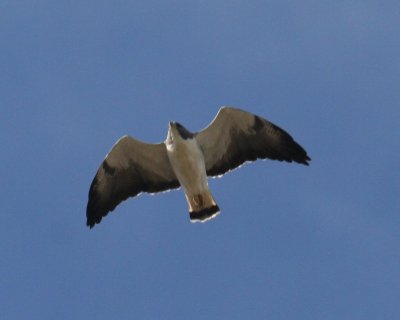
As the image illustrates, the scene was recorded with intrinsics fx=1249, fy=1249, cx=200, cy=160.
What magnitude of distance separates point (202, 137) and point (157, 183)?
1.33 m

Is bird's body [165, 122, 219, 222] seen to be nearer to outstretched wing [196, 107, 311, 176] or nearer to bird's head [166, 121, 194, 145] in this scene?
bird's head [166, 121, 194, 145]

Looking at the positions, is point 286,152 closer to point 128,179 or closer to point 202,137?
point 202,137

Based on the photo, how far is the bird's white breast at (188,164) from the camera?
22297mm

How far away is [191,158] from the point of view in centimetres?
2234

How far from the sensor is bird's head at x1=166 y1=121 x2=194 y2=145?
22156 mm

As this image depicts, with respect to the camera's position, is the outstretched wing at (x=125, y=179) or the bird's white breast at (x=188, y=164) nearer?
the bird's white breast at (x=188, y=164)

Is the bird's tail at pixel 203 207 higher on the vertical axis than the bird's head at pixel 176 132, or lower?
lower

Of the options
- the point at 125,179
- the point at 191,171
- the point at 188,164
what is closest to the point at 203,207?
the point at 191,171

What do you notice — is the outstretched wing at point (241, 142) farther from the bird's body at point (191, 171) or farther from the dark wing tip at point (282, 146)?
the bird's body at point (191, 171)

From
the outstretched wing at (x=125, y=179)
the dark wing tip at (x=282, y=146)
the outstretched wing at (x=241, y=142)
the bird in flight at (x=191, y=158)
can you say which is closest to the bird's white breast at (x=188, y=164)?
the bird in flight at (x=191, y=158)

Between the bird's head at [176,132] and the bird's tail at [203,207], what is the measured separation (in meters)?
1.10

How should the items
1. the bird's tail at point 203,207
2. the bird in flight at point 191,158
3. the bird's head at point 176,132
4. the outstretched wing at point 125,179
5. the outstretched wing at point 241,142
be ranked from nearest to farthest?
the bird's head at point 176,132 → the bird in flight at point 191,158 → the bird's tail at point 203,207 → the outstretched wing at point 241,142 → the outstretched wing at point 125,179

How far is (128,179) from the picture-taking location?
77.2 feet

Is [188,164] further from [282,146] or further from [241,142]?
[282,146]
